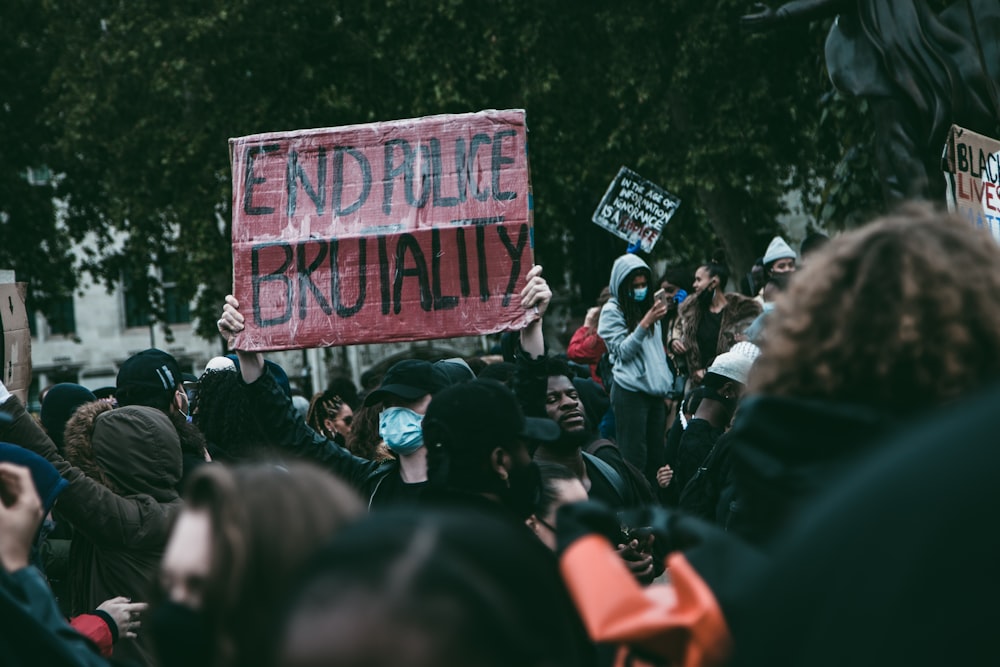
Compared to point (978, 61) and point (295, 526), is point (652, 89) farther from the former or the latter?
point (295, 526)

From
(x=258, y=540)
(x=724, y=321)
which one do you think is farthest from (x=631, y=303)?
(x=258, y=540)

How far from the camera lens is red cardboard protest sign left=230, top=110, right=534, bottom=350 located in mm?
5262

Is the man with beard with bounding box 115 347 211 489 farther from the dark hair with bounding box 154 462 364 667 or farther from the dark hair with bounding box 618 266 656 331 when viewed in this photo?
the dark hair with bounding box 618 266 656 331

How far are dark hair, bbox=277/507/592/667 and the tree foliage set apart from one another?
17.3 m

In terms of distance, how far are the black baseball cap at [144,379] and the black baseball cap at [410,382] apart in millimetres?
1289

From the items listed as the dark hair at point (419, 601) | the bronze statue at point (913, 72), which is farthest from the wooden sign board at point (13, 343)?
the dark hair at point (419, 601)

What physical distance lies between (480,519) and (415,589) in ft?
0.51

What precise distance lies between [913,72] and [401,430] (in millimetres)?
4021

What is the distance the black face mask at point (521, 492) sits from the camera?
11.1ft

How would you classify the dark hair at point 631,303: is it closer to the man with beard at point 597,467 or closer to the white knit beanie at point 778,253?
the white knit beanie at point 778,253

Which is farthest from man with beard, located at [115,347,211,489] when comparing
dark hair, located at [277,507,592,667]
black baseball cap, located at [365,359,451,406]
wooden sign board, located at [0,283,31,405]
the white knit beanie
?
the white knit beanie

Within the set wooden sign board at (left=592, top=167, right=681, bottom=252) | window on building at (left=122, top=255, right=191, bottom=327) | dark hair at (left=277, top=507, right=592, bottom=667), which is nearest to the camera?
dark hair at (left=277, top=507, right=592, bottom=667)

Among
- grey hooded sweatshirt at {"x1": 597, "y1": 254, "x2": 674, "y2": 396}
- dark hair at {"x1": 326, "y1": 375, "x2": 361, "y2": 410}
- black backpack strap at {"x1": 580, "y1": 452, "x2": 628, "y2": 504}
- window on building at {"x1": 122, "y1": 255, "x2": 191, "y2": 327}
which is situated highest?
black backpack strap at {"x1": 580, "y1": 452, "x2": 628, "y2": 504}

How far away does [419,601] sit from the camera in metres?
1.18
